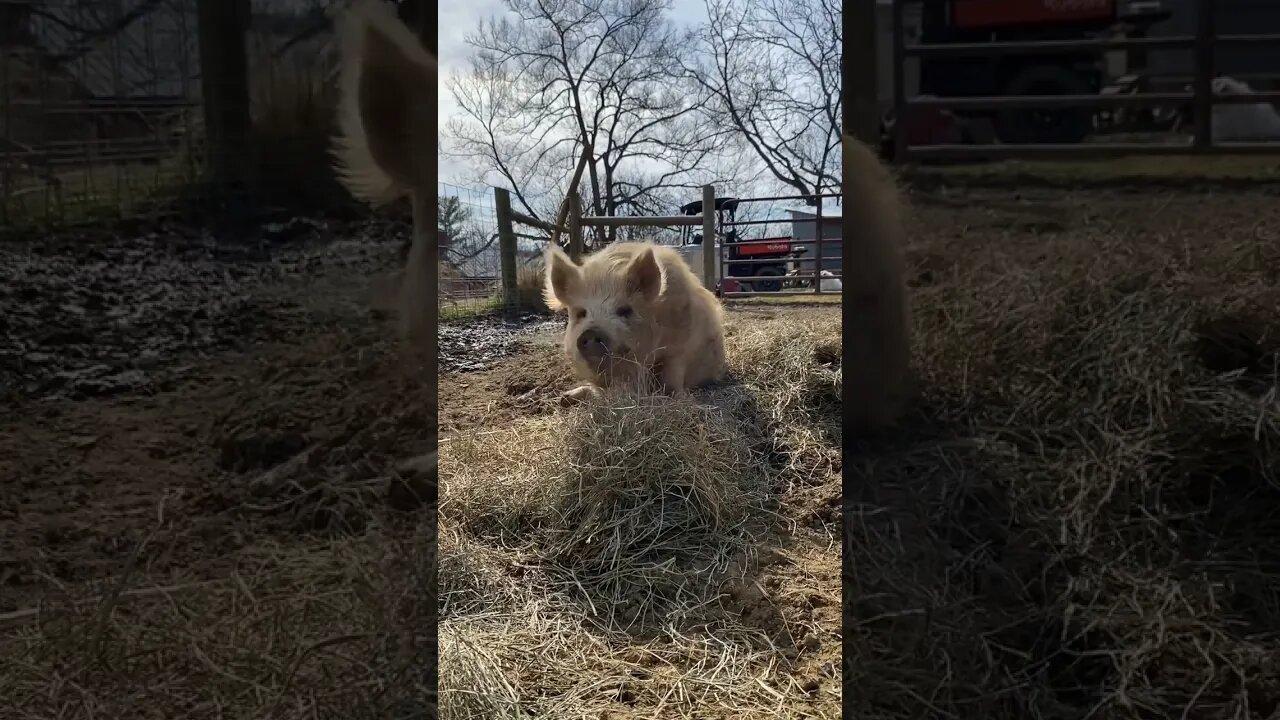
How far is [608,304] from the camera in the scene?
575 cm

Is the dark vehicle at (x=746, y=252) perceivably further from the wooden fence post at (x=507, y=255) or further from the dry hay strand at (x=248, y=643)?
the dry hay strand at (x=248, y=643)

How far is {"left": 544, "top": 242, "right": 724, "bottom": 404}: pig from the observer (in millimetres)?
5539

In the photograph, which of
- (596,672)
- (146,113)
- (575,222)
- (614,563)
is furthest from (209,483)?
(575,222)

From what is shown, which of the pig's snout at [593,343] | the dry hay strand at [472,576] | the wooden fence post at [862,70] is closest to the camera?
the wooden fence post at [862,70]

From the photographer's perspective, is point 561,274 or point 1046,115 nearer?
point 1046,115

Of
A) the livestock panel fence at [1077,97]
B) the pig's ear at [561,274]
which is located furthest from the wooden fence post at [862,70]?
the pig's ear at [561,274]

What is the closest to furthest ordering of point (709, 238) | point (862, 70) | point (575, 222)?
point (862, 70) < point (575, 222) < point (709, 238)

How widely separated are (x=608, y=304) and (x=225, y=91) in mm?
4114

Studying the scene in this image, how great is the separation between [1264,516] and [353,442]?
176cm

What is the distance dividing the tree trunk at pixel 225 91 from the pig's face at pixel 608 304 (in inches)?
145

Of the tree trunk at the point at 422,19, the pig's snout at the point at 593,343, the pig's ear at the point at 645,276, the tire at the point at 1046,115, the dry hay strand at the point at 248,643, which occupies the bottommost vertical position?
the dry hay strand at the point at 248,643

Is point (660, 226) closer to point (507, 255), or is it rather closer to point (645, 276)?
point (507, 255)

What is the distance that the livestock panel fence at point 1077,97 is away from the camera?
1446 millimetres

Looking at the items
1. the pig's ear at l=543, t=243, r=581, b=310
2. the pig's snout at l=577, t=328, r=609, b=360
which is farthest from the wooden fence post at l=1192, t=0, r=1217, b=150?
the pig's ear at l=543, t=243, r=581, b=310
